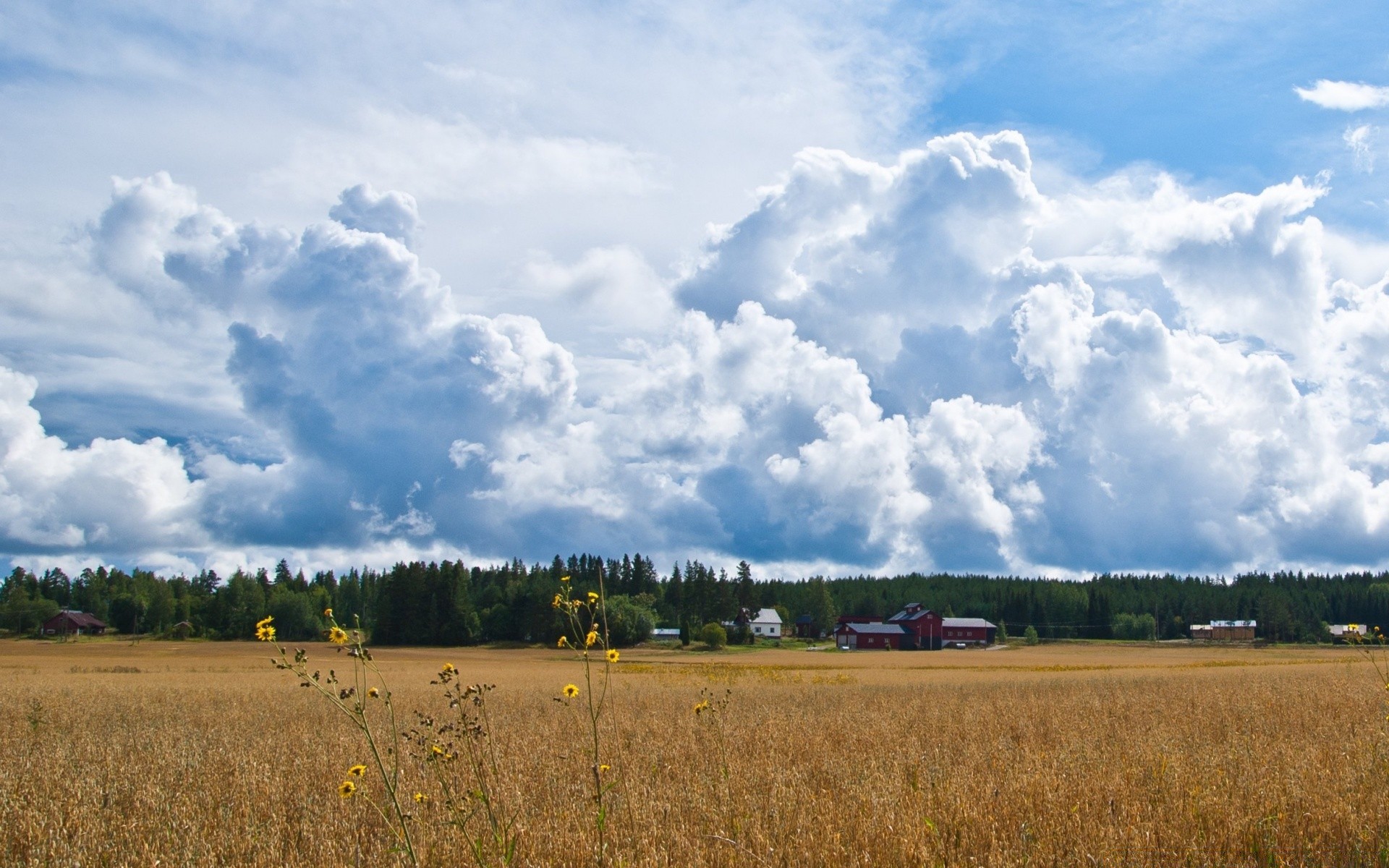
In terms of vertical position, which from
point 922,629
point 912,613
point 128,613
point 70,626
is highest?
point 912,613

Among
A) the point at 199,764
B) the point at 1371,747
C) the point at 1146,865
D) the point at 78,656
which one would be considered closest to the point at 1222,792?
the point at 1146,865

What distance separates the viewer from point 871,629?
389 feet

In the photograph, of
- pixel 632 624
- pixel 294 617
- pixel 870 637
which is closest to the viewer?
pixel 632 624

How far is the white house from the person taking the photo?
139875mm

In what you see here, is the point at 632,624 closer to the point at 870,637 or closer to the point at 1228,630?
the point at 870,637

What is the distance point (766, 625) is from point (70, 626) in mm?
98801

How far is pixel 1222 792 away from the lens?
8094mm

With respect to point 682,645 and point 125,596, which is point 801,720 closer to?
point 682,645

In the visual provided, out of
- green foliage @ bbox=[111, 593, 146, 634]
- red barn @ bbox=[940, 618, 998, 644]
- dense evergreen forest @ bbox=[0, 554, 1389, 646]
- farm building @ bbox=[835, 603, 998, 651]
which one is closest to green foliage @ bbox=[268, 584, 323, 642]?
dense evergreen forest @ bbox=[0, 554, 1389, 646]

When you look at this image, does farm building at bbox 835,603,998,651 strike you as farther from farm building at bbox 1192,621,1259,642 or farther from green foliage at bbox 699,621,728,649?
farm building at bbox 1192,621,1259,642

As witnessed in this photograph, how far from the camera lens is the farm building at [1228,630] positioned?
14925cm

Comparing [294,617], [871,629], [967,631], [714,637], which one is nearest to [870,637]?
[871,629]

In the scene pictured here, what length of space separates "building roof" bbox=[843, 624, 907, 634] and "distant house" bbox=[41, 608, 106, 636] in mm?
105308

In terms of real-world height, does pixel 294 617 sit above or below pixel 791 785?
below
